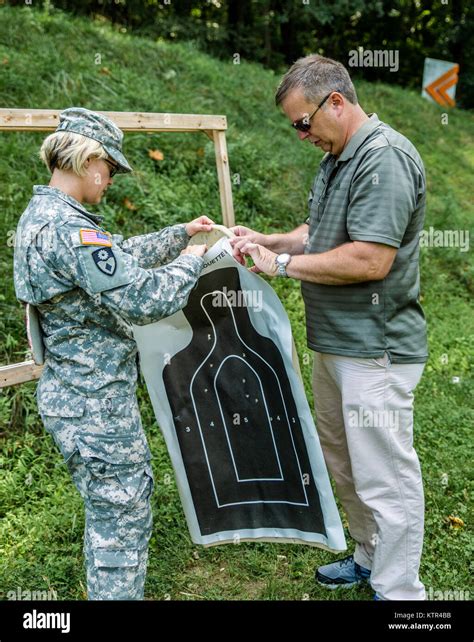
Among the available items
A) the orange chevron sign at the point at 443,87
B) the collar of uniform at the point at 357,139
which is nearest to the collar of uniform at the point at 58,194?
Result: the collar of uniform at the point at 357,139

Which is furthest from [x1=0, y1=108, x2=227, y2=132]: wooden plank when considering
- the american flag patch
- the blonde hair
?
the american flag patch

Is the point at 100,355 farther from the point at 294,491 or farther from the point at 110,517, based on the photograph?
the point at 294,491

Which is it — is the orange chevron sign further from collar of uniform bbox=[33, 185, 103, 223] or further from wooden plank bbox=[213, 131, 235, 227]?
collar of uniform bbox=[33, 185, 103, 223]

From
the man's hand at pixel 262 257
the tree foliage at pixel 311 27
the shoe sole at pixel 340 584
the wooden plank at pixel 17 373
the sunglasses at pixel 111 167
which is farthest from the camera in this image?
the tree foliage at pixel 311 27

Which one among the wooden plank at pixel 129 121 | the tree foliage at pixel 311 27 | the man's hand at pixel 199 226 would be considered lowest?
the man's hand at pixel 199 226

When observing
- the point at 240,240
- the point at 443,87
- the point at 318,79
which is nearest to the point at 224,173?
the point at 240,240

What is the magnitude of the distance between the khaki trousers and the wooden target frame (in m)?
1.41

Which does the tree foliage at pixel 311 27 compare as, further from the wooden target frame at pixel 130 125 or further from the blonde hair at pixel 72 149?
the blonde hair at pixel 72 149

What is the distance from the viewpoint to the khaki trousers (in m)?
2.73

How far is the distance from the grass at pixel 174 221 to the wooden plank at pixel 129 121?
1614 millimetres

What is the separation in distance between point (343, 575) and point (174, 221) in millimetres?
3382

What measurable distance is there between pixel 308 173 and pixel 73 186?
573 centimetres

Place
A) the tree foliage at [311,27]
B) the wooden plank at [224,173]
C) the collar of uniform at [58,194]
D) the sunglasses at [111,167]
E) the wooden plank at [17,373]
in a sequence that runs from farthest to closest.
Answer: the tree foliage at [311,27] → the wooden plank at [224,173] → the wooden plank at [17,373] → the sunglasses at [111,167] → the collar of uniform at [58,194]

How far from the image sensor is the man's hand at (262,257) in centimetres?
273
